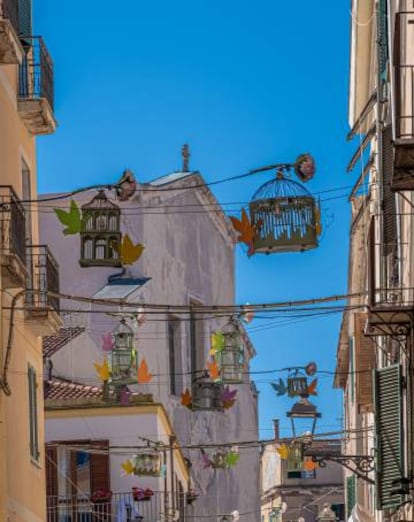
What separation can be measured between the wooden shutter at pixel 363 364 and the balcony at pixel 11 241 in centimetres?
1064

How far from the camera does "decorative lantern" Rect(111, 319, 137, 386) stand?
36.2 m

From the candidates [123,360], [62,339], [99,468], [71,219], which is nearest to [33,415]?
[123,360]

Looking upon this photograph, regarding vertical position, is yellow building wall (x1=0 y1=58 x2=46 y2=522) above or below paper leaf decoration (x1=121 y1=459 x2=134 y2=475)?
above

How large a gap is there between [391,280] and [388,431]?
1.88 meters

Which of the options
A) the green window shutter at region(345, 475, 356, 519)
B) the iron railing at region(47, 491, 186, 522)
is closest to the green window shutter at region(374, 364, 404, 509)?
the iron railing at region(47, 491, 186, 522)

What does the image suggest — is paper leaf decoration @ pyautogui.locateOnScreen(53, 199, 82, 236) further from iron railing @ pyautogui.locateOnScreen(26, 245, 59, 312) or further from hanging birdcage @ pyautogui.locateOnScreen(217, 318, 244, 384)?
hanging birdcage @ pyautogui.locateOnScreen(217, 318, 244, 384)

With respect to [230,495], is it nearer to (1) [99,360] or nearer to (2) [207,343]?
(2) [207,343]

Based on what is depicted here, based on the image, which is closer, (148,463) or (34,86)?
(34,86)

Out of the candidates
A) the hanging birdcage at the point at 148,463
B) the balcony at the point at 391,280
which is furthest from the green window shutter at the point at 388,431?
the hanging birdcage at the point at 148,463

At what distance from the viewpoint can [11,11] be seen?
28.3 metres

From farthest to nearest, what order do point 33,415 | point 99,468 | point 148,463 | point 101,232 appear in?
point 99,468 → point 148,463 → point 33,415 → point 101,232

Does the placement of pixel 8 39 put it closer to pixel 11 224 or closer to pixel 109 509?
pixel 11 224

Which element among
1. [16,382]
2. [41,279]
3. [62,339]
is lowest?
[16,382]

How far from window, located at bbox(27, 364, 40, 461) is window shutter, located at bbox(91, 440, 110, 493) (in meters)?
11.7
